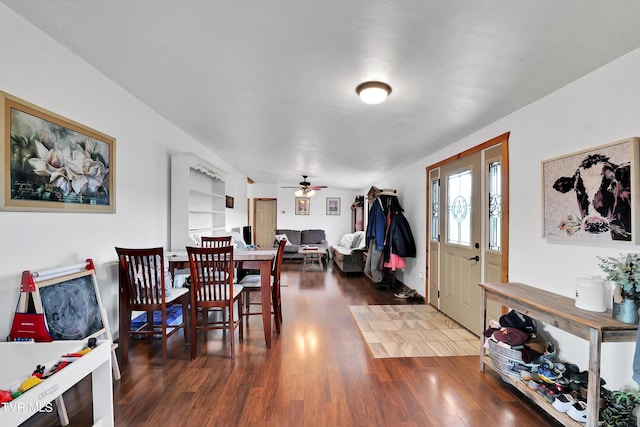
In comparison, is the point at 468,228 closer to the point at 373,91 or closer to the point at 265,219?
the point at 373,91

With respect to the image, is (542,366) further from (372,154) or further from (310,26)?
(372,154)

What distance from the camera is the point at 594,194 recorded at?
1.91 m

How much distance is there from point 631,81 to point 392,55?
4.57 feet

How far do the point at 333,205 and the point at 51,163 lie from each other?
316 inches

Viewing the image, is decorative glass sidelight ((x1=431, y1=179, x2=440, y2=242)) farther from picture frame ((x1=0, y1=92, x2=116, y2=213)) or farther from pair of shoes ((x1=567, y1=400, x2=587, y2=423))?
picture frame ((x1=0, y1=92, x2=116, y2=213))

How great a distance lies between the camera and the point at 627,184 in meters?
1.72

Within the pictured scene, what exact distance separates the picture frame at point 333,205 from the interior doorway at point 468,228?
17.6 feet

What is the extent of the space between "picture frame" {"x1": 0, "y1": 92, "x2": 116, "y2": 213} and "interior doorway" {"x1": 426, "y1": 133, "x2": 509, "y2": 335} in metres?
3.56

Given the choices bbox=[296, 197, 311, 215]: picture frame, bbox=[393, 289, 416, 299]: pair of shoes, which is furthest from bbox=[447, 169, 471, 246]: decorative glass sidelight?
bbox=[296, 197, 311, 215]: picture frame

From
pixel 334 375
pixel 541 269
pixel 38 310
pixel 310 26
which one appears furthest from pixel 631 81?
pixel 38 310

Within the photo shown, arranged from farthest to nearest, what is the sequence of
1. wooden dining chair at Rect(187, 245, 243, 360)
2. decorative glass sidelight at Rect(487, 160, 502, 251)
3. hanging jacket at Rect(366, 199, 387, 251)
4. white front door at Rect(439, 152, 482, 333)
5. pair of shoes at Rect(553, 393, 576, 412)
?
hanging jacket at Rect(366, 199, 387, 251) → white front door at Rect(439, 152, 482, 333) → decorative glass sidelight at Rect(487, 160, 502, 251) → wooden dining chair at Rect(187, 245, 243, 360) → pair of shoes at Rect(553, 393, 576, 412)

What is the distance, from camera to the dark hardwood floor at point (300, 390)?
1.84m

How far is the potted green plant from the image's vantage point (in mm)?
1538

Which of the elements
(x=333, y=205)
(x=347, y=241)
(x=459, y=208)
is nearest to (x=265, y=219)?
(x=333, y=205)
